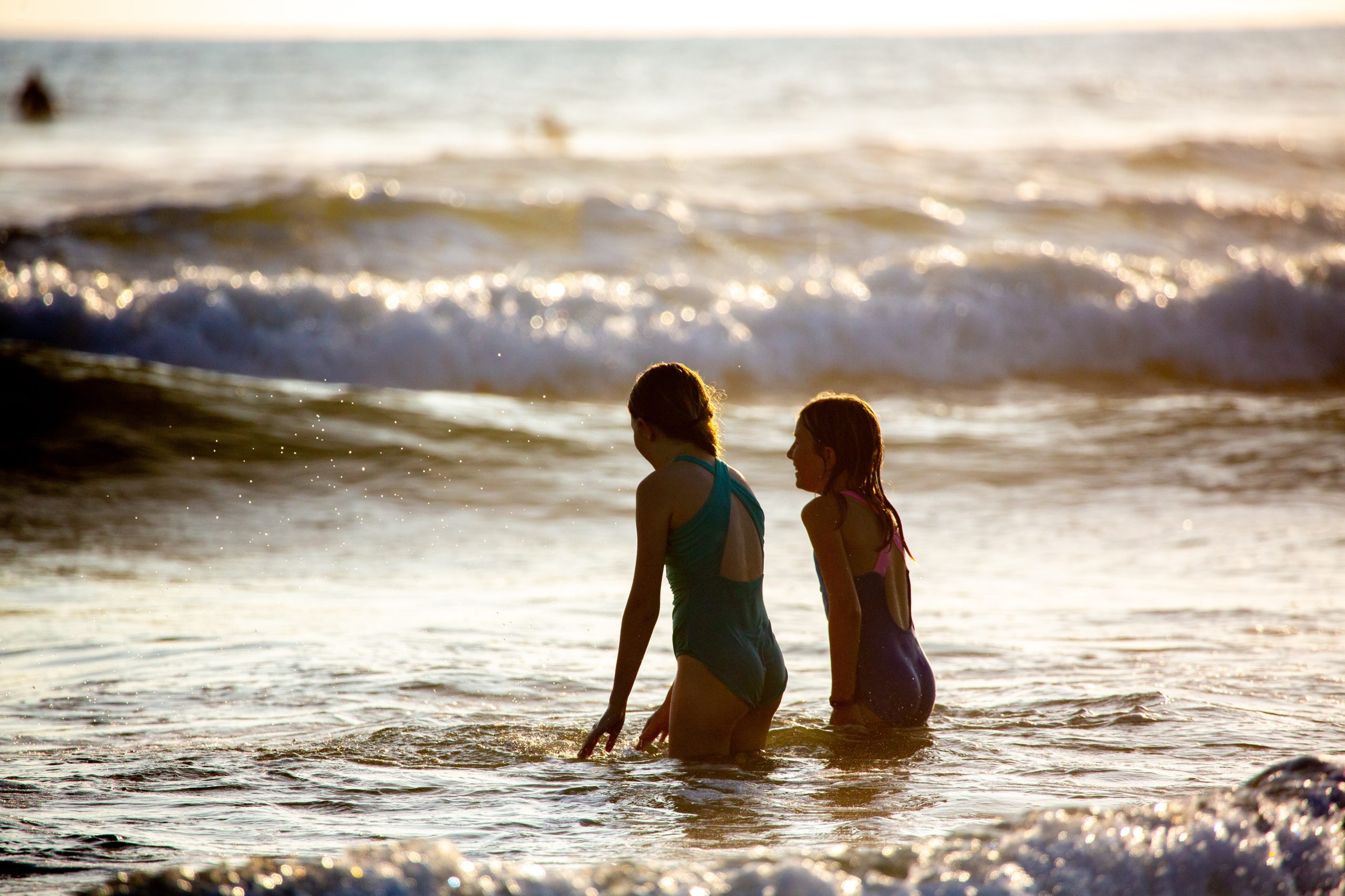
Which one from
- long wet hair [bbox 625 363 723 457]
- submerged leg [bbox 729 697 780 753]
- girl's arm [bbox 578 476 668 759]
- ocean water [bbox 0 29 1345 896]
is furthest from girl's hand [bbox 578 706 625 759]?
long wet hair [bbox 625 363 723 457]

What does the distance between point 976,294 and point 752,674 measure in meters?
11.7

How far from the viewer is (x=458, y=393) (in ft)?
42.6

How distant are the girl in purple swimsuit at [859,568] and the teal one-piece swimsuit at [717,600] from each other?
317 millimetres

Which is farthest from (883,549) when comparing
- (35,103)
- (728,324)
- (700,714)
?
(35,103)

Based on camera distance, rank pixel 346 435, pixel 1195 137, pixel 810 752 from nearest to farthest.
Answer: pixel 810 752, pixel 346 435, pixel 1195 137

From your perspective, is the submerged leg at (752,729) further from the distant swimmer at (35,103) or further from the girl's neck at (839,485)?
the distant swimmer at (35,103)

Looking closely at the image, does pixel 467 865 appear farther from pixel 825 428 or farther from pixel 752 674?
pixel 825 428

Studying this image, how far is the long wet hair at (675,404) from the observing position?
4.36 m

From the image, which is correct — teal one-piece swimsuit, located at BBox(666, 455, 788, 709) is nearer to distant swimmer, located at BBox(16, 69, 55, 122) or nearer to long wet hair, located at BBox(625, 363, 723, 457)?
long wet hair, located at BBox(625, 363, 723, 457)

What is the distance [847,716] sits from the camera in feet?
16.1

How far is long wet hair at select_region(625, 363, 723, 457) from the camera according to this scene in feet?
14.3

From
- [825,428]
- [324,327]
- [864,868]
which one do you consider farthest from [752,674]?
[324,327]

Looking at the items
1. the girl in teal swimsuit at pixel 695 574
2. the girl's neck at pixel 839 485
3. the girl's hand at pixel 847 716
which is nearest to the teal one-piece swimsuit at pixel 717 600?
the girl in teal swimsuit at pixel 695 574

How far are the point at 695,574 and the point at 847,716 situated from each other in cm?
95
